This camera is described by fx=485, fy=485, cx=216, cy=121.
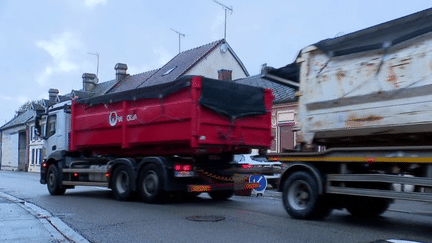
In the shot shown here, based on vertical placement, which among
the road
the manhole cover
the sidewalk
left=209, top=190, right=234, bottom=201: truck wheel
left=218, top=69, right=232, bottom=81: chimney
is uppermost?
left=218, top=69, right=232, bottom=81: chimney

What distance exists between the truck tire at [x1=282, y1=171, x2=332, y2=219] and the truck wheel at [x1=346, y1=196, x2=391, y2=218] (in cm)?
78

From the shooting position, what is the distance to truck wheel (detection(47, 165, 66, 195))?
579 inches

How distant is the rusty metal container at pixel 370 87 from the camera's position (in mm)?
7227

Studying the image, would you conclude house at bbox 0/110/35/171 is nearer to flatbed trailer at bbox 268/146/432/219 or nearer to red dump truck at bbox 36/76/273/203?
red dump truck at bbox 36/76/273/203

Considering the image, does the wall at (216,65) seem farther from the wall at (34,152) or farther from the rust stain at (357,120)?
the rust stain at (357,120)

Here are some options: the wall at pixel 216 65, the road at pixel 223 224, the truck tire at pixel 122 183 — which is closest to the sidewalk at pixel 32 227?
the road at pixel 223 224

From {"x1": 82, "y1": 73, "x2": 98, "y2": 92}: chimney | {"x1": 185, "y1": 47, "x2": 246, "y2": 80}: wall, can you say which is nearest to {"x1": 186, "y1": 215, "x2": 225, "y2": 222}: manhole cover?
{"x1": 185, "y1": 47, "x2": 246, "y2": 80}: wall

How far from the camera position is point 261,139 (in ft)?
39.9

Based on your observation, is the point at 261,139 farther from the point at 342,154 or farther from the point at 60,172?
the point at 60,172

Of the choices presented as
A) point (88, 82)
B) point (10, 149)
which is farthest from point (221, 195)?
point (10, 149)

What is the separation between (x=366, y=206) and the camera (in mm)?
9430

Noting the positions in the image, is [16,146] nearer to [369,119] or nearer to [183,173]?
[183,173]

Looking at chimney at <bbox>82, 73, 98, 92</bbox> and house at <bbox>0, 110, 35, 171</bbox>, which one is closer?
chimney at <bbox>82, 73, 98, 92</bbox>

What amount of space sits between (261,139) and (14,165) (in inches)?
1993
